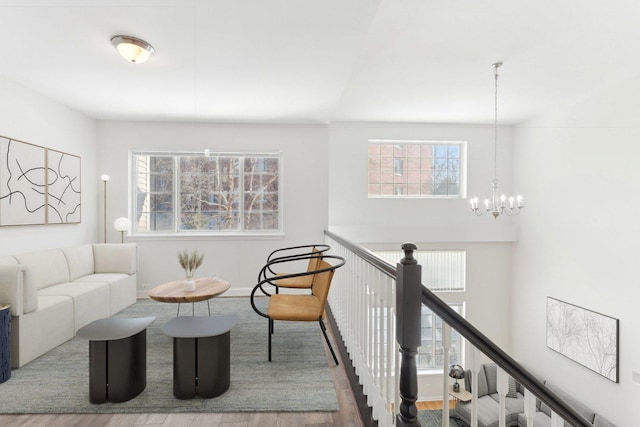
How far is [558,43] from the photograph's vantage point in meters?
3.23

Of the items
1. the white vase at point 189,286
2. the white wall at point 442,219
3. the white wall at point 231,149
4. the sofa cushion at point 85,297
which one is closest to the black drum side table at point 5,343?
the sofa cushion at point 85,297

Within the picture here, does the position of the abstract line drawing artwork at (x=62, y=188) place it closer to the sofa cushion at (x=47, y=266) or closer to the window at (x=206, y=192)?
the sofa cushion at (x=47, y=266)

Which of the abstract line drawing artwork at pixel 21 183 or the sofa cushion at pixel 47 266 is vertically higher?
the abstract line drawing artwork at pixel 21 183

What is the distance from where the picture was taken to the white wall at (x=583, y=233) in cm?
408

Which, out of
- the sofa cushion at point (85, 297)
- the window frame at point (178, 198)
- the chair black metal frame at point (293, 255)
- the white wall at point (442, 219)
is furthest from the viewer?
the white wall at point (442, 219)

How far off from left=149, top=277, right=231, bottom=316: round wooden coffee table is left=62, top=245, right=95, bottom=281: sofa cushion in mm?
1466

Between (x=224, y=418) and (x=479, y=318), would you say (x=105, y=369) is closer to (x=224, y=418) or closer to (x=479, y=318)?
(x=224, y=418)

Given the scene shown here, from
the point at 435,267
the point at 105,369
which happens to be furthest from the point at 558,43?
the point at 105,369

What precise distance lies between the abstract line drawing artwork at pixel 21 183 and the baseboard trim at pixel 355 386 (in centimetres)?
351

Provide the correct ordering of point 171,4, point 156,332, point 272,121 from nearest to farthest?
1. point 171,4
2. point 156,332
3. point 272,121

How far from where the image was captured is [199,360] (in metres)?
2.19

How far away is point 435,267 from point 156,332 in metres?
4.57

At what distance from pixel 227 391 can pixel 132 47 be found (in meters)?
2.67

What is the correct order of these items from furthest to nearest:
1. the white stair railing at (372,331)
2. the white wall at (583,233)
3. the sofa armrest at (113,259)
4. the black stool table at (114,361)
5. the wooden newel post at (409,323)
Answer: the sofa armrest at (113,259) → the white wall at (583,233) → the black stool table at (114,361) → the white stair railing at (372,331) → the wooden newel post at (409,323)
